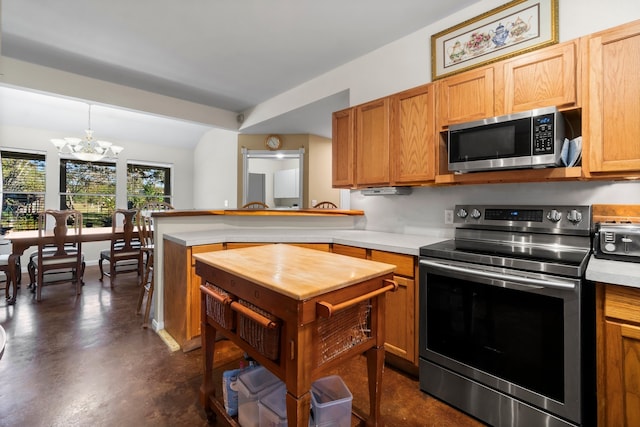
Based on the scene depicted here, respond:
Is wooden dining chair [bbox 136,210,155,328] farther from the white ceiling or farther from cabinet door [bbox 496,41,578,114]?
cabinet door [bbox 496,41,578,114]

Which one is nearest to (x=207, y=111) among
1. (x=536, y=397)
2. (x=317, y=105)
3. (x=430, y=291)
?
(x=317, y=105)

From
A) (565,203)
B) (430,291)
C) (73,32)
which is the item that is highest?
(73,32)

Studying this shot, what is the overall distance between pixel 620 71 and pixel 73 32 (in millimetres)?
3957

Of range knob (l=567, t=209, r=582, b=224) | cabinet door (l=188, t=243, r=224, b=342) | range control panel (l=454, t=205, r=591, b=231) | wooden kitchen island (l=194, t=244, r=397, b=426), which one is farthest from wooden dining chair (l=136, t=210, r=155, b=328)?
range knob (l=567, t=209, r=582, b=224)

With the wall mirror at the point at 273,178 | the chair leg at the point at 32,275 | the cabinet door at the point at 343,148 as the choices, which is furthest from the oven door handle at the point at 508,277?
the chair leg at the point at 32,275

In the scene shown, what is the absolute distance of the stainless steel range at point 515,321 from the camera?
4.44ft

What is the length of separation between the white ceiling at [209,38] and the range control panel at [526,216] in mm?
1577

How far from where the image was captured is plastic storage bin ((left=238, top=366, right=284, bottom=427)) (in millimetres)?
1382

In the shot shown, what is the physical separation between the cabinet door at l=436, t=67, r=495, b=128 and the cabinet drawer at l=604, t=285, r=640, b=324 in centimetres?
117

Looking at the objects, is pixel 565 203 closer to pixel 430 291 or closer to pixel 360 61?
pixel 430 291

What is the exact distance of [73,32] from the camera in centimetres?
263

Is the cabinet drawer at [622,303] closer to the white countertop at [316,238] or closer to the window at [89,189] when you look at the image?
the white countertop at [316,238]

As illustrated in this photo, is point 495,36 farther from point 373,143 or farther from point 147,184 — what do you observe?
point 147,184

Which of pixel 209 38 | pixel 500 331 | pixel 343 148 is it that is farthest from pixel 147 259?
pixel 500 331
